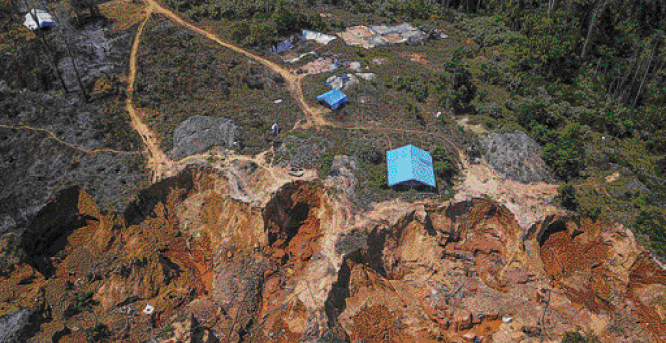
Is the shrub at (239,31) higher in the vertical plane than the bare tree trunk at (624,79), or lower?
higher

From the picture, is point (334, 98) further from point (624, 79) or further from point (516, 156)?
point (624, 79)

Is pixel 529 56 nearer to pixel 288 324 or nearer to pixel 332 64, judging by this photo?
pixel 332 64

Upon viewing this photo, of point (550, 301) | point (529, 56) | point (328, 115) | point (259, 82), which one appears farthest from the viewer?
point (529, 56)

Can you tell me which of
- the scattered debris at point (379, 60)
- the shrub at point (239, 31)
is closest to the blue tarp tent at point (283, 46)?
the shrub at point (239, 31)

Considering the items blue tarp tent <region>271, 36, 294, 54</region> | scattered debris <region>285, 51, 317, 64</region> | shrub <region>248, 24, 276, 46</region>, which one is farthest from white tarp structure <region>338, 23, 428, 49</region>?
shrub <region>248, 24, 276, 46</region>

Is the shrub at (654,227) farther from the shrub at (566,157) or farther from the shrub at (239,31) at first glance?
the shrub at (239,31)

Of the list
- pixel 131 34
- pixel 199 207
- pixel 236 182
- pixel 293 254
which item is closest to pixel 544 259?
pixel 293 254

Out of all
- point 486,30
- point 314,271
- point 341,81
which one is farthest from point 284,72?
point 486,30
